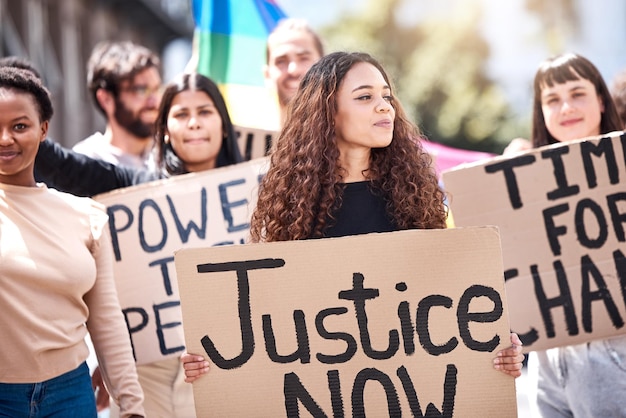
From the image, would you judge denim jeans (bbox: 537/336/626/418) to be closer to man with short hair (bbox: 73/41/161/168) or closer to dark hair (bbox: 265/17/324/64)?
dark hair (bbox: 265/17/324/64)

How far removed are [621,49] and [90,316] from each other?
2280 centimetres

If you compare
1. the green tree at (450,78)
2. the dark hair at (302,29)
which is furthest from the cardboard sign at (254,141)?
the green tree at (450,78)

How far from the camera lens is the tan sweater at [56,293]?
300 centimetres

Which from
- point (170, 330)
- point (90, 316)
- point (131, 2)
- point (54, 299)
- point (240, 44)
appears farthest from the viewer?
point (131, 2)

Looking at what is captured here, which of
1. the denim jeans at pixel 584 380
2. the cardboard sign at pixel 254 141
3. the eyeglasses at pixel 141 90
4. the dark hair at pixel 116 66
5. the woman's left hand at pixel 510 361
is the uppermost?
the dark hair at pixel 116 66

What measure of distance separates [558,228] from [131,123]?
228 cm

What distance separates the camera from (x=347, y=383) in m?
2.92

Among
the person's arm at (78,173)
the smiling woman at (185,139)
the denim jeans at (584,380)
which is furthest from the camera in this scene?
the smiling woman at (185,139)

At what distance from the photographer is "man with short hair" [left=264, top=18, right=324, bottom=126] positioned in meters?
4.89

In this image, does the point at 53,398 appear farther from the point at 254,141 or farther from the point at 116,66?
the point at 116,66

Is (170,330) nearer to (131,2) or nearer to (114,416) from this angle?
(114,416)

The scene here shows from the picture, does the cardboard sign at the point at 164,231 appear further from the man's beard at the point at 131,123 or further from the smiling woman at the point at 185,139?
the man's beard at the point at 131,123

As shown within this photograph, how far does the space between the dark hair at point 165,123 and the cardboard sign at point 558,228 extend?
1.06 m

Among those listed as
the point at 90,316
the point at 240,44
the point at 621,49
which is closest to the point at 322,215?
the point at 90,316
